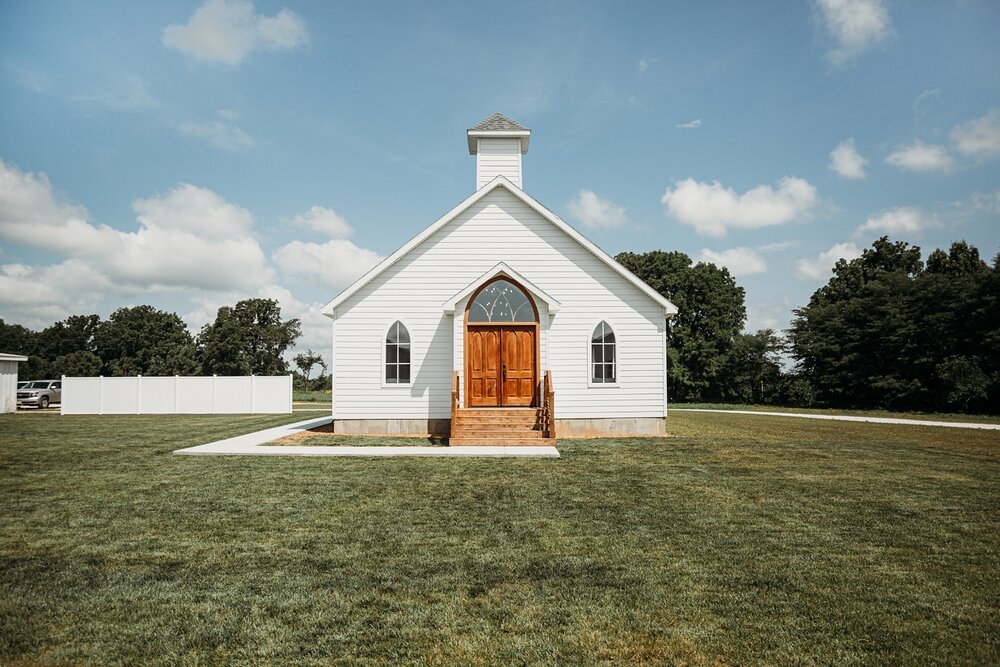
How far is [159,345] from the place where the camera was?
77375mm

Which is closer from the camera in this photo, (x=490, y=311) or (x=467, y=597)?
(x=467, y=597)

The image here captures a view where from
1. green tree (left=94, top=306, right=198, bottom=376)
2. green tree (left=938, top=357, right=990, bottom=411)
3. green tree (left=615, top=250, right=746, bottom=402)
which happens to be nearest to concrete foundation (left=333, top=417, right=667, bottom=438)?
green tree (left=938, top=357, right=990, bottom=411)

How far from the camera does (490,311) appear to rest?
54.6ft

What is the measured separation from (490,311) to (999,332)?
27.4 meters

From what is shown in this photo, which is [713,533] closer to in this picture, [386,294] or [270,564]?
[270,564]

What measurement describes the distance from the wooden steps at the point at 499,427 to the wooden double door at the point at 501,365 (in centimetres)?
84

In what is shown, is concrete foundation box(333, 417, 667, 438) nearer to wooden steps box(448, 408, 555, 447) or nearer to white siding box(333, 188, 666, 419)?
white siding box(333, 188, 666, 419)

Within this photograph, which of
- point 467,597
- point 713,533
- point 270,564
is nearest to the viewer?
point 467,597

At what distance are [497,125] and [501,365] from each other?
7809 millimetres

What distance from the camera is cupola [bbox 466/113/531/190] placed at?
18.9 meters

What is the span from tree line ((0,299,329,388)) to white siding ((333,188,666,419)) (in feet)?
122

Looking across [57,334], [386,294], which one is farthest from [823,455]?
[57,334]

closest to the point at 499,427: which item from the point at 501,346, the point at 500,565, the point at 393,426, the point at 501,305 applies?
the point at 501,346

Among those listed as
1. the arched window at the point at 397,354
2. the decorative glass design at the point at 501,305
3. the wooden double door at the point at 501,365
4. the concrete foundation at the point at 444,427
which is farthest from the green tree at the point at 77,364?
the decorative glass design at the point at 501,305
